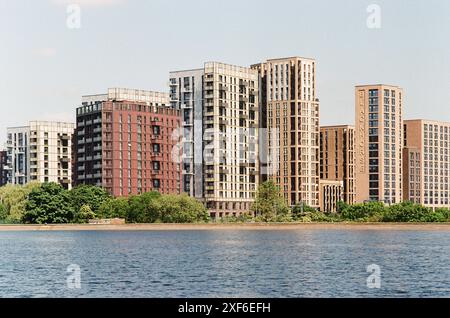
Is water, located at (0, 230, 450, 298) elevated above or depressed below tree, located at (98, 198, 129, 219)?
below

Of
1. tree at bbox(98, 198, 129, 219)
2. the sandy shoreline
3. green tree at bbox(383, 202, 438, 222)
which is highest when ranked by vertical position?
tree at bbox(98, 198, 129, 219)

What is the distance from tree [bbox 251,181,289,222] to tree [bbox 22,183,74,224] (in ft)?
122

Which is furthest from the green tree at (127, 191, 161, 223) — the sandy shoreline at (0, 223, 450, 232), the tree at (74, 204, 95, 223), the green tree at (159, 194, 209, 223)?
the tree at (74, 204, 95, 223)

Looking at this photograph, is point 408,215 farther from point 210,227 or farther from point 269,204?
point 210,227

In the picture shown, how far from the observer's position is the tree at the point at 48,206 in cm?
18138

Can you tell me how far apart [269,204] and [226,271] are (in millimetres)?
111901

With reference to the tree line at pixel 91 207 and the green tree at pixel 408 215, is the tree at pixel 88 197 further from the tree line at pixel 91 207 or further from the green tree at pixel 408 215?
the green tree at pixel 408 215

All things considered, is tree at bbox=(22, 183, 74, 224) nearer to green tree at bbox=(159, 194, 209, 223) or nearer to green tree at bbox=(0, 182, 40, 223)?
green tree at bbox=(0, 182, 40, 223)

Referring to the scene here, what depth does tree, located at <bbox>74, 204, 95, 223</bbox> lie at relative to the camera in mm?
184375

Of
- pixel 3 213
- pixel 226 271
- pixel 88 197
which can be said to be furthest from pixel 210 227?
pixel 226 271

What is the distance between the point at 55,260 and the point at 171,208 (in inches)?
3450
